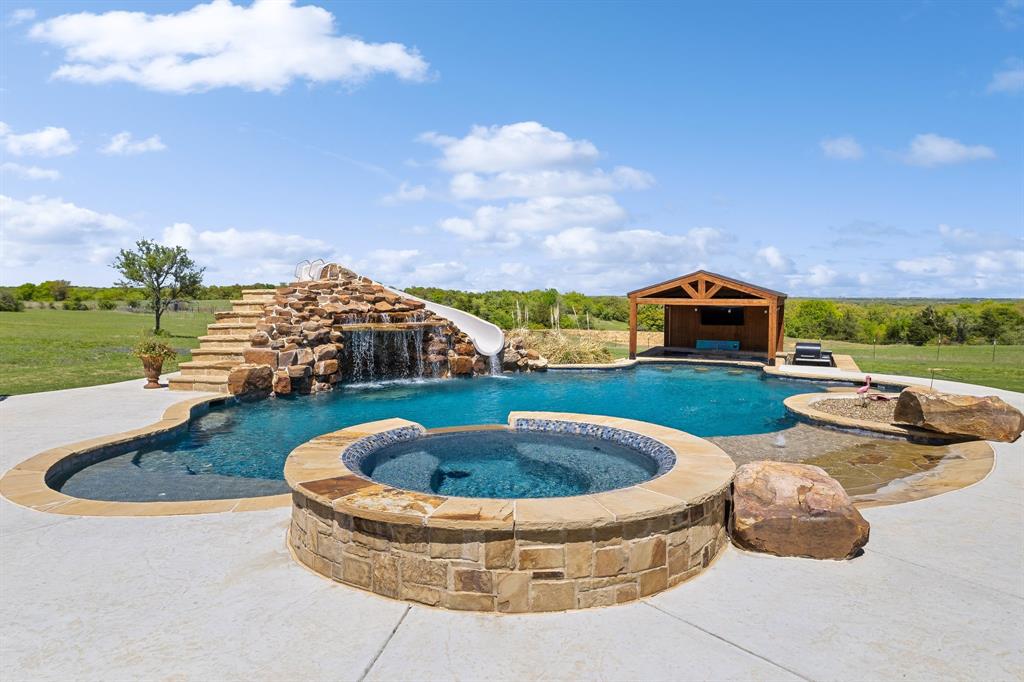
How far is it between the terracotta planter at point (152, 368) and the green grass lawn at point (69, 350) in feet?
4.78

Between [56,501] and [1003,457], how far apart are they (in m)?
10.1

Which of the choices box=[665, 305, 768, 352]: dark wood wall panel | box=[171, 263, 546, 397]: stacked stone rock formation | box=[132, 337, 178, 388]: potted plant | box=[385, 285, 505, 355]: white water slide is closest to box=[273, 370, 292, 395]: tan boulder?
box=[171, 263, 546, 397]: stacked stone rock formation

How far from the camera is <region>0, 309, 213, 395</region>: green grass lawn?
41.1 feet

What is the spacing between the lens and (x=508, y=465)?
6.22 metres

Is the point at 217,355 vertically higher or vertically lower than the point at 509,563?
higher

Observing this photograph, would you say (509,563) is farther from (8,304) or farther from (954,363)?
(8,304)

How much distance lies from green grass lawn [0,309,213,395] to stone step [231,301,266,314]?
2.18 m

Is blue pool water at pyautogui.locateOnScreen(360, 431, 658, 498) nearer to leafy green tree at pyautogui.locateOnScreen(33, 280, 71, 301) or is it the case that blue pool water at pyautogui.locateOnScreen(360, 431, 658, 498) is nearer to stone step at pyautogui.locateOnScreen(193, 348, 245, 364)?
stone step at pyautogui.locateOnScreen(193, 348, 245, 364)

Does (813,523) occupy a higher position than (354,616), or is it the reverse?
(813,523)

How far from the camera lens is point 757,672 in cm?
274

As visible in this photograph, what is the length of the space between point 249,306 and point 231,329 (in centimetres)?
122

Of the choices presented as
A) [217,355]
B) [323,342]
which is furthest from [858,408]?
[217,355]

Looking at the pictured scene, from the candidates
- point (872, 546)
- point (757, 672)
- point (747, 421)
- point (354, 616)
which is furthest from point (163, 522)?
point (747, 421)

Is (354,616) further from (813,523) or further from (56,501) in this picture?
(56,501)
